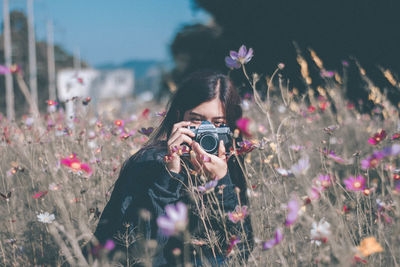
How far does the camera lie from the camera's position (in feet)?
4.33

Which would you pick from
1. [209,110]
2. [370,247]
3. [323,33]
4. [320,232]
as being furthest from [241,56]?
[323,33]

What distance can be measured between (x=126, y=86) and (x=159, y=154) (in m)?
51.2

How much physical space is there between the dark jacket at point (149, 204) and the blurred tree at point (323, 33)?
108 inches

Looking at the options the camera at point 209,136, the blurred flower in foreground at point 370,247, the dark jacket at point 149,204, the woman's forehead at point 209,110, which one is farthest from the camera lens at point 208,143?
the blurred flower in foreground at point 370,247

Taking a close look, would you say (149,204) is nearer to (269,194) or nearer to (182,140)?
(182,140)

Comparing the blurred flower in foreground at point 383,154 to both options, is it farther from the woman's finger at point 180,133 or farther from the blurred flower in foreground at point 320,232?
the woman's finger at point 180,133

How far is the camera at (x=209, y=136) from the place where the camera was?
1318 mm

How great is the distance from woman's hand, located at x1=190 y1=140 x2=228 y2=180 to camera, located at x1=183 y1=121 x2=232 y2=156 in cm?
2

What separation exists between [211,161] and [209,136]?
0.09m

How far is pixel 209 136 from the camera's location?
1.33 meters

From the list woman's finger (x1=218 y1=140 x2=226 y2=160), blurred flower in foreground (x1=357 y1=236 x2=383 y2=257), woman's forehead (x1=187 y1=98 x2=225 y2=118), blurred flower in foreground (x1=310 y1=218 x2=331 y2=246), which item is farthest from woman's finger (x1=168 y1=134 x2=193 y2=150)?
blurred flower in foreground (x1=357 y1=236 x2=383 y2=257)

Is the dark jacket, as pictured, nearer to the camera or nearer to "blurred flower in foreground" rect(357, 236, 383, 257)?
the camera

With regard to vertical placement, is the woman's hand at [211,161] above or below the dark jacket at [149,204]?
above

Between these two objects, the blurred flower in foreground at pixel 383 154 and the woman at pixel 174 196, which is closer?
the blurred flower in foreground at pixel 383 154
